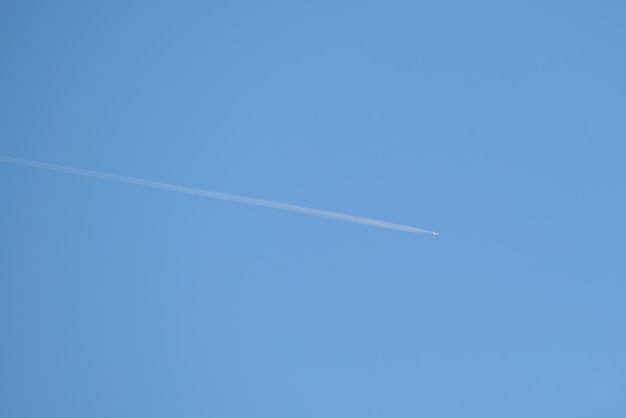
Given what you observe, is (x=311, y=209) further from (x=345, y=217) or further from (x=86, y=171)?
(x=86, y=171)

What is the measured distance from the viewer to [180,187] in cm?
1045

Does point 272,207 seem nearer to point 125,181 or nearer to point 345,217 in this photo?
point 345,217

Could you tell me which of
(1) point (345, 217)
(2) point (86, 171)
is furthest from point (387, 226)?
(2) point (86, 171)

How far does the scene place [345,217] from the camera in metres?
10.2

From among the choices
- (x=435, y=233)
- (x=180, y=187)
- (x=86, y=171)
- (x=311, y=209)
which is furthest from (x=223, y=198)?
(x=435, y=233)

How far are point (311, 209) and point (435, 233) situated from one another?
75.2 inches

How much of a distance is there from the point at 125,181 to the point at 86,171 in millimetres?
667

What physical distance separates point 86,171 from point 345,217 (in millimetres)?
4160

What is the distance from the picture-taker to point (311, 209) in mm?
10242

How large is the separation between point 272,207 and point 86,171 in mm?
3026

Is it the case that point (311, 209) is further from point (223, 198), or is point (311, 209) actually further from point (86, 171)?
point (86, 171)

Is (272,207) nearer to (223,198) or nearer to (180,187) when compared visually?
(223,198)

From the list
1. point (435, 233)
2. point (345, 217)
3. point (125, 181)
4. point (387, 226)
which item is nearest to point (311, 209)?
point (345, 217)

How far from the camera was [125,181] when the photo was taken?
10453 mm
